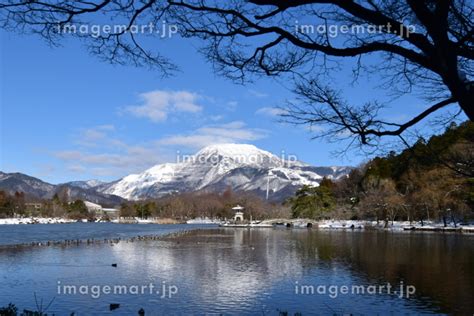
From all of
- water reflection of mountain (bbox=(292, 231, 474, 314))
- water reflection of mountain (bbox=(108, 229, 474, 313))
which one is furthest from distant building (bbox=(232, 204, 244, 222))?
water reflection of mountain (bbox=(108, 229, 474, 313))

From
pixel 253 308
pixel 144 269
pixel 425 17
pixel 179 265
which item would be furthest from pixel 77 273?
pixel 425 17

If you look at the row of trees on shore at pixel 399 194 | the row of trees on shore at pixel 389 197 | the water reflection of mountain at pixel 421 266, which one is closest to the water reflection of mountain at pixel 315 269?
the water reflection of mountain at pixel 421 266

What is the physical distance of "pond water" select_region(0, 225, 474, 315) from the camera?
45.2 feet

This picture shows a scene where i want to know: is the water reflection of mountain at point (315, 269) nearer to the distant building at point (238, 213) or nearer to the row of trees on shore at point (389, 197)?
the row of trees on shore at point (389, 197)

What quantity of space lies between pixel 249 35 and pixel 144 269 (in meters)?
19.3

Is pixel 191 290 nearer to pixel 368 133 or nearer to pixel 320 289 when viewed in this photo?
pixel 320 289

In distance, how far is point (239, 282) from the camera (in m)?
17.9

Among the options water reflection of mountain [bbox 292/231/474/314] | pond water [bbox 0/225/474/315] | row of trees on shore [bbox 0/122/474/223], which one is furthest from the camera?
water reflection of mountain [bbox 292/231/474/314]

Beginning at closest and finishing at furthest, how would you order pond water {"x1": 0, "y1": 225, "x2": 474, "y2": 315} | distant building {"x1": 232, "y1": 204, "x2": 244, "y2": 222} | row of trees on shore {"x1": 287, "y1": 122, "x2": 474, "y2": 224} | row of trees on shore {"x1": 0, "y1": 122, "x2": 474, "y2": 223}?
row of trees on shore {"x1": 0, "y1": 122, "x2": 474, "y2": 223} < pond water {"x1": 0, "y1": 225, "x2": 474, "y2": 315} < row of trees on shore {"x1": 287, "y1": 122, "x2": 474, "y2": 224} < distant building {"x1": 232, "y1": 204, "x2": 244, "y2": 222}

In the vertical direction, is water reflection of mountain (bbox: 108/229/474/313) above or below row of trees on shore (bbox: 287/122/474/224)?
below

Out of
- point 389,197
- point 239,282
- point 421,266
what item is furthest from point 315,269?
point 389,197

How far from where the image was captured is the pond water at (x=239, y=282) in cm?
1378

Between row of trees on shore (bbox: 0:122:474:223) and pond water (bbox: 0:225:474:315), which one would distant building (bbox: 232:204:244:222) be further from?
pond water (bbox: 0:225:474:315)

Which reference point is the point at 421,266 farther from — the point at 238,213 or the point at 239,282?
the point at 238,213
